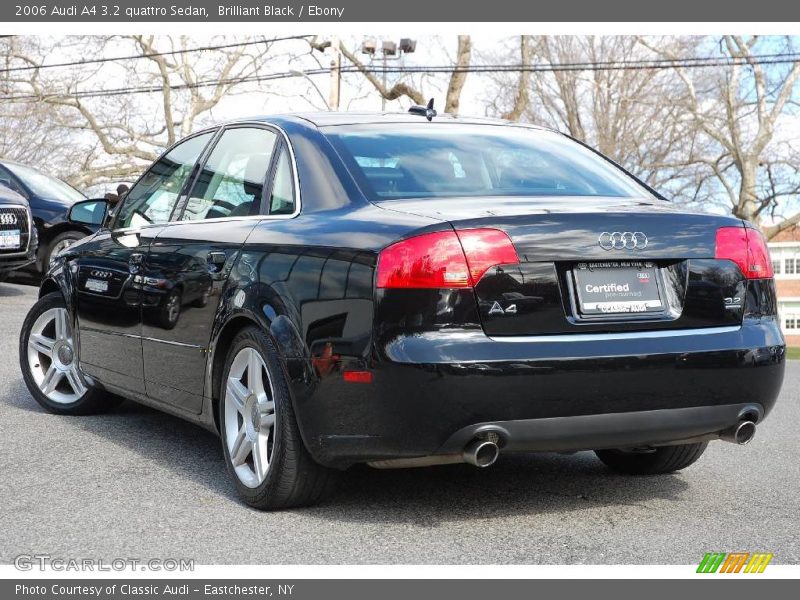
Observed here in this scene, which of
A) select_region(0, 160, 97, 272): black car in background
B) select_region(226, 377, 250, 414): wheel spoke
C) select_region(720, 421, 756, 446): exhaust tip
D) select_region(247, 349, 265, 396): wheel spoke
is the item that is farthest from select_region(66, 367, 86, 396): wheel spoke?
select_region(0, 160, 97, 272): black car in background

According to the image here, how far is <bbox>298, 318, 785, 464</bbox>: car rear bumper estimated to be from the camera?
3.96 meters

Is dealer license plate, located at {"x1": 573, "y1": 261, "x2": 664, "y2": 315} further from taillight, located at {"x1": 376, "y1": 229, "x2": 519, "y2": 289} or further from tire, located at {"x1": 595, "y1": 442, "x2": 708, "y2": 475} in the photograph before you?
tire, located at {"x1": 595, "y1": 442, "x2": 708, "y2": 475}

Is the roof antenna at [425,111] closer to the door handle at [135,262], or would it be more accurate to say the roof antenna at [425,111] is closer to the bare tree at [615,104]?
the door handle at [135,262]

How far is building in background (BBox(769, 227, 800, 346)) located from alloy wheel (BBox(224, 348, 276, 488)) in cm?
5925

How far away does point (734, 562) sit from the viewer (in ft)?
13.1

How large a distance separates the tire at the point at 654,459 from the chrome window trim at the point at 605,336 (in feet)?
3.47

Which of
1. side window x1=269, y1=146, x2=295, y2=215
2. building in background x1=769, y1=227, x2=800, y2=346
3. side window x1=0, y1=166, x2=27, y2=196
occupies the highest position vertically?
side window x1=269, y1=146, x2=295, y2=215

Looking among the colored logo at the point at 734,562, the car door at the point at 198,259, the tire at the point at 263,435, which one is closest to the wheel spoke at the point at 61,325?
the car door at the point at 198,259

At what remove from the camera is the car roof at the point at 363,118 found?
16.9 feet

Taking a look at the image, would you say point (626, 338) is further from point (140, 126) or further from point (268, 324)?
point (140, 126)

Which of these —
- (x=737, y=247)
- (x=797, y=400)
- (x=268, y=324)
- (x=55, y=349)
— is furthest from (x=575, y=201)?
(x=797, y=400)

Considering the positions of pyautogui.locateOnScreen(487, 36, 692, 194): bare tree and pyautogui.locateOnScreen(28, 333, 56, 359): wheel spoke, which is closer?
pyautogui.locateOnScreen(28, 333, 56, 359): wheel spoke

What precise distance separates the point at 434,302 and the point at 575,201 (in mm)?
912

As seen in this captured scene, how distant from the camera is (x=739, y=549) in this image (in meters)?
4.14
